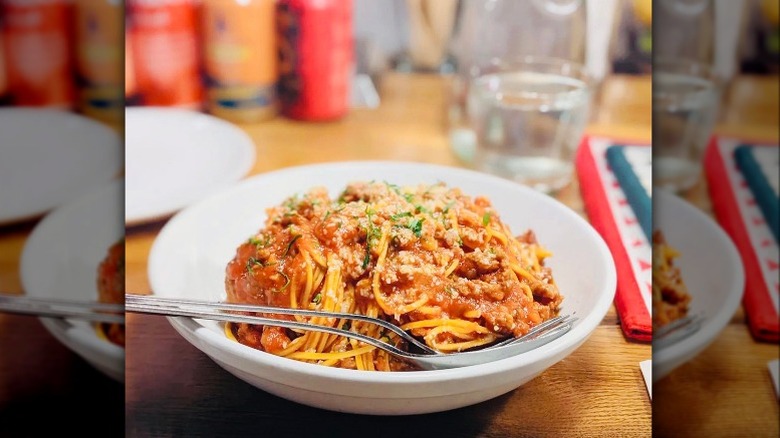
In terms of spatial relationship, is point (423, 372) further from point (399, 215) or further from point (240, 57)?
point (240, 57)

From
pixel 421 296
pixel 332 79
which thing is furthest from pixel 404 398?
pixel 332 79

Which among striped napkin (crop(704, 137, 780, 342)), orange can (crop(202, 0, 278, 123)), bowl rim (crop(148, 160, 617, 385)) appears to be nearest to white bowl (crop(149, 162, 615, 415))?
bowl rim (crop(148, 160, 617, 385))

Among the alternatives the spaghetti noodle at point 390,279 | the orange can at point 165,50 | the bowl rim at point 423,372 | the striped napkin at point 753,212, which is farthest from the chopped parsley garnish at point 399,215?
the orange can at point 165,50

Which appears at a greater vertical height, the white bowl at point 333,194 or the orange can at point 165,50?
the orange can at point 165,50

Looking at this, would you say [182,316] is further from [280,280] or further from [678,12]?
[678,12]

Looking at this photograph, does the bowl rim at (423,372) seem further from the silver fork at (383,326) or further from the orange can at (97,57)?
the orange can at (97,57)

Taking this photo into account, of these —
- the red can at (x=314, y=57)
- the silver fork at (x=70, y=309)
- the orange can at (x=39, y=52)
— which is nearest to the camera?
the silver fork at (x=70, y=309)

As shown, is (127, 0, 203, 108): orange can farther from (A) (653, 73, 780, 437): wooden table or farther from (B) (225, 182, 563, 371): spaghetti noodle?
(A) (653, 73, 780, 437): wooden table
